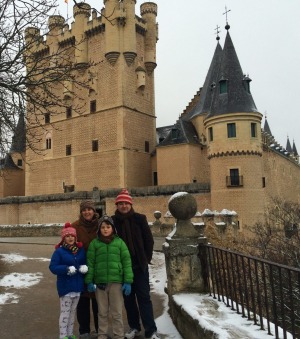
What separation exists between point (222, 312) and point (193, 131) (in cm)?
3077

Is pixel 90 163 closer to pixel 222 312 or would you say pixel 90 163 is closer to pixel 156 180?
pixel 156 180

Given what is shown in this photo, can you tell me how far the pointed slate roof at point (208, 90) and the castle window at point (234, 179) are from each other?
34.4 feet

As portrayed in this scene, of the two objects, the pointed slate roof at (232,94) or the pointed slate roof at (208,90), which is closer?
the pointed slate roof at (232,94)

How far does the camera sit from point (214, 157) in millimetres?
26312

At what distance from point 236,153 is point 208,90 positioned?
11999mm

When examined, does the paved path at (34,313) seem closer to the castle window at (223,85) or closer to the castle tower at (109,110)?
the castle window at (223,85)

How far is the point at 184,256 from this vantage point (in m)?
5.28

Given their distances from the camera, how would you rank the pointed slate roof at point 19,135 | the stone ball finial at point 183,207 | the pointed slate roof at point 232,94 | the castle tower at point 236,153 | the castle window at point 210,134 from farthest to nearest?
the castle window at point 210,134 < the pointed slate roof at point 232,94 < the castle tower at point 236,153 < the pointed slate roof at point 19,135 < the stone ball finial at point 183,207

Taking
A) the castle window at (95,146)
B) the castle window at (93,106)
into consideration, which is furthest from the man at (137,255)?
the castle window at (93,106)

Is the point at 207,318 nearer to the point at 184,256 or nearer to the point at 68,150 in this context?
the point at 184,256

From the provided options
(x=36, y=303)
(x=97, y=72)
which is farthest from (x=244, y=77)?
(x=36, y=303)

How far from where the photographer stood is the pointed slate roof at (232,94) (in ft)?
86.0

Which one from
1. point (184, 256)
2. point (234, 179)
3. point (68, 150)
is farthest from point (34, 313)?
point (68, 150)

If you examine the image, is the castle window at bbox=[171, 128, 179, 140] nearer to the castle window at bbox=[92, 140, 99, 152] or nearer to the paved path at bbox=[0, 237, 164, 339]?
the castle window at bbox=[92, 140, 99, 152]
